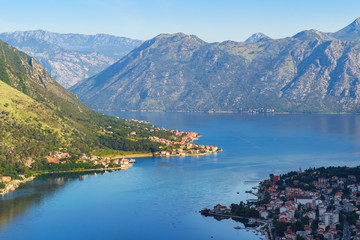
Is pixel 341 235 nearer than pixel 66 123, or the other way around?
pixel 341 235

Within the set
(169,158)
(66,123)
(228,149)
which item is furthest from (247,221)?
(66,123)

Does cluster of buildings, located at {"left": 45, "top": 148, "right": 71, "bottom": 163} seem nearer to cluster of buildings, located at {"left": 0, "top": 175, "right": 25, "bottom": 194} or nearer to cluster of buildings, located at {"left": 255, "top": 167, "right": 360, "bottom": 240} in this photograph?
cluster of buildings, located at {"left": 0, "top": 175, "right": 25, "bottom": 194}

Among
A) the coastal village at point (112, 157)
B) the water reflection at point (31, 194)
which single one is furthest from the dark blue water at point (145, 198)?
the coastal village at point (112, 157)

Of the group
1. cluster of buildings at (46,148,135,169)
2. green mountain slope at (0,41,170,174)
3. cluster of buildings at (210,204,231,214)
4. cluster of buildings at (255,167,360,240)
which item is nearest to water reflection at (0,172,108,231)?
cluster of buildings at (46,148,135,169)

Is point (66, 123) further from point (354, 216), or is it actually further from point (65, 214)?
point (354, 216)

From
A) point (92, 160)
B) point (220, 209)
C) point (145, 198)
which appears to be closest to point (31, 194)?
point (145, 198)

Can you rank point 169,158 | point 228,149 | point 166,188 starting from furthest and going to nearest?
point 228,149, point 169,158, point 166,188

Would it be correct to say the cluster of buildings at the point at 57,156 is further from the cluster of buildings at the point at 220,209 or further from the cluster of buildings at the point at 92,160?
the cluster of buildings at the point at 220,209
